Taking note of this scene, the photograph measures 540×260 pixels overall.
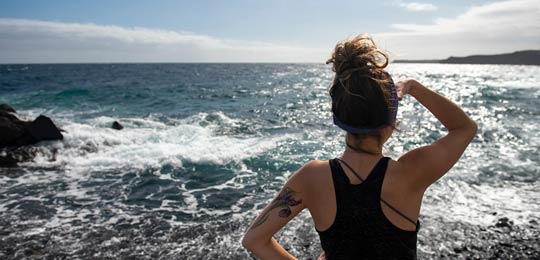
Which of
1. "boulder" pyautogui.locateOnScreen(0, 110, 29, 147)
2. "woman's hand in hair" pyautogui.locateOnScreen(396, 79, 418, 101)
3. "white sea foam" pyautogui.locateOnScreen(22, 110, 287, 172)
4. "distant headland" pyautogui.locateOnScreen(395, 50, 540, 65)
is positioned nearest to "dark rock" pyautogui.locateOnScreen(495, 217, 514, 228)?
"woman's hand in hair" pyautogui.locateOnScreen(396, 79, 418, 101)

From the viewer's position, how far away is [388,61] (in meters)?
1.74

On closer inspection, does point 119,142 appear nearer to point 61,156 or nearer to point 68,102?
point 61,156

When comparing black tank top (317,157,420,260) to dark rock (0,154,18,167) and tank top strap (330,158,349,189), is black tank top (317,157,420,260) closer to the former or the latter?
tank top strap (330,158,349,189)

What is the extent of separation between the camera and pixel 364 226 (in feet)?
5.46

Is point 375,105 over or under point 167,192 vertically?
over

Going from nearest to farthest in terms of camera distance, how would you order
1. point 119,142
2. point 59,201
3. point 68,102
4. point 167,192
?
point 59,201 < point 167,192 < point 119,142 < point 68,102

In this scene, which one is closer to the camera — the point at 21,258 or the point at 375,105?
the point at 375,105

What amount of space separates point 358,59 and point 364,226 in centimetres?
76

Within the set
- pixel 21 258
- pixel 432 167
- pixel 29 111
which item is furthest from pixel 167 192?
pixel 29 111

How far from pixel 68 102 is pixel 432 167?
3431 cm

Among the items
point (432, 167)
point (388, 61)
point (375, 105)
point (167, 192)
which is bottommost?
point (167, 192)

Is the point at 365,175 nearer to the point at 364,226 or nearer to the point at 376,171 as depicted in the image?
the point at 376,171

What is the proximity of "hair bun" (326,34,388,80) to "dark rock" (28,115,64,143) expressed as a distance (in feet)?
51.8

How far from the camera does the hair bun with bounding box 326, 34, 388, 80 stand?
1.63 m
